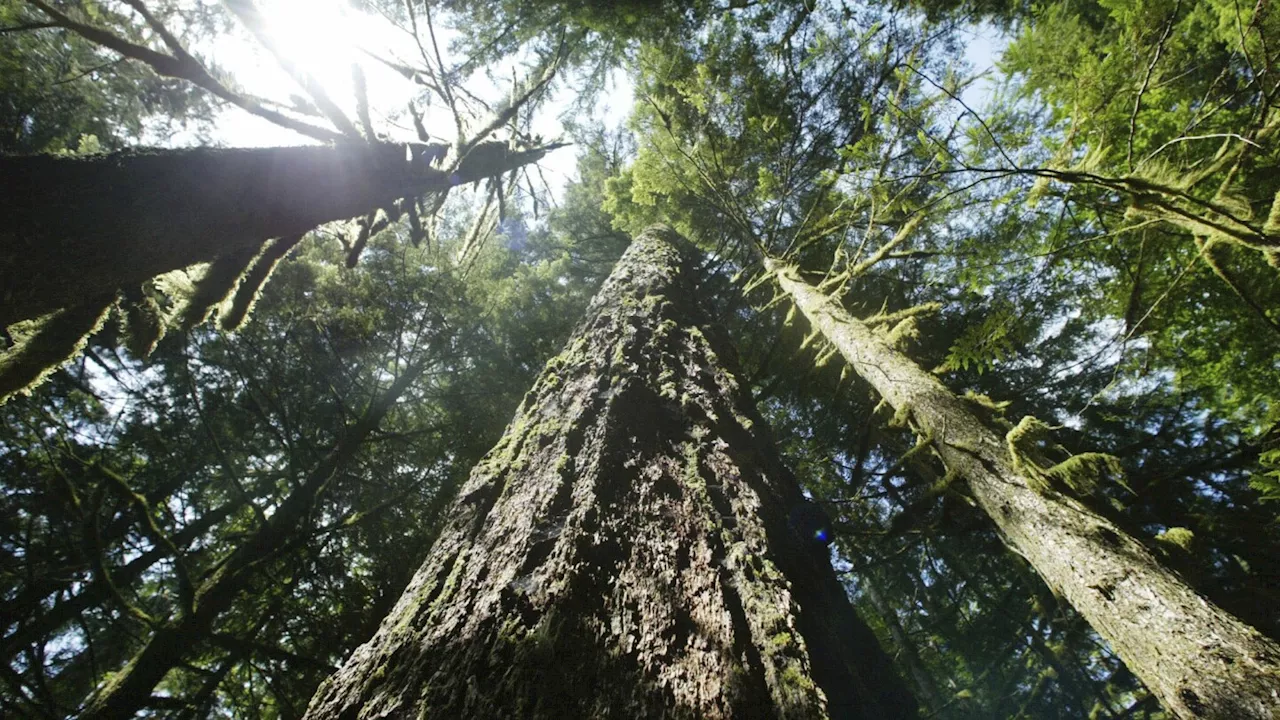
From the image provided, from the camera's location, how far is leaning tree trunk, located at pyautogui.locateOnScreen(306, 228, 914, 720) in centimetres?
102

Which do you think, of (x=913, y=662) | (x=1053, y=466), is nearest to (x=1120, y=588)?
(x=1053, y=466)

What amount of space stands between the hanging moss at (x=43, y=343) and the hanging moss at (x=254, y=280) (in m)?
0.94

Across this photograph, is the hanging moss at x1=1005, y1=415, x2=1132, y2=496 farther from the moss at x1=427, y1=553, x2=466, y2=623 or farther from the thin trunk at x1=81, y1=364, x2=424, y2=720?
the thin trunk at x1=81, y1=364, x2=424, y2=720

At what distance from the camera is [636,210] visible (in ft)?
26.2

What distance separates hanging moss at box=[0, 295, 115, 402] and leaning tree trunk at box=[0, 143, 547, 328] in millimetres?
648

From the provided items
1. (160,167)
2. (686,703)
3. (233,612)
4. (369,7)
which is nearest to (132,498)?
(233,612)

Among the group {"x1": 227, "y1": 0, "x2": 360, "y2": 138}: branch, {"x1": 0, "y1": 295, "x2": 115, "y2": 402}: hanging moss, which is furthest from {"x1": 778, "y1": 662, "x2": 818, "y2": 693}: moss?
{"x1": 227, "y1": 0, "x2": 360, "y2": 138}: branch

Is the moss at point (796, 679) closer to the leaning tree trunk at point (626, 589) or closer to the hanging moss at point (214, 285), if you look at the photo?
the leaning tree trunk at point (626, 589)

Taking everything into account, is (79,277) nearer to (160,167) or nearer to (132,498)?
(160,167)

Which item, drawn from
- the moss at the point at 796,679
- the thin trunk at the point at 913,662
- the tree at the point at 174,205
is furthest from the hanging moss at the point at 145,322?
the thin trunk at the point at 913,662

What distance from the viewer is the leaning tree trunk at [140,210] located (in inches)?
75.9

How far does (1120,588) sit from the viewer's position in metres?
2.06

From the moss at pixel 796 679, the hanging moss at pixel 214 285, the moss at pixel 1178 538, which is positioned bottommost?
the moss at pixel 796 679

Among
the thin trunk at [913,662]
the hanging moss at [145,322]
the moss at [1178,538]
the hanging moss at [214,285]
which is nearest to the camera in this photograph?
the moss at [1178,538]
